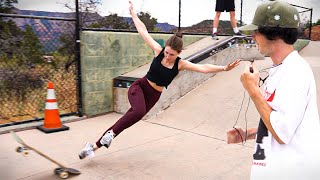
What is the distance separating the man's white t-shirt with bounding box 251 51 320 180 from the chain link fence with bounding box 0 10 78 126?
485 cm

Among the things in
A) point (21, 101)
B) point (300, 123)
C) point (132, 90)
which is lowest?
point (21, 101)

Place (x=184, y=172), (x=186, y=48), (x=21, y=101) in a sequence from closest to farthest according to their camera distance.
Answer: (x=184, y=172)
(x=21, y=101)
(x=186, y=48)

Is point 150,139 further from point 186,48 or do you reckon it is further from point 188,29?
point 188,29

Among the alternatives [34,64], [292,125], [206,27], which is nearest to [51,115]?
[34,64]

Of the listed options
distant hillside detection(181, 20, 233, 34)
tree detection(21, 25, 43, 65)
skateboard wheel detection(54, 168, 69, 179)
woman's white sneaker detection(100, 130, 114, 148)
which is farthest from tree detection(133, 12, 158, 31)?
skateboard wheel detection(54, 168, 69, 179)

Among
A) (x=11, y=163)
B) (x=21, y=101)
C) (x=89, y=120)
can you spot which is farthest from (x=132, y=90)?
(x=21, y=101)

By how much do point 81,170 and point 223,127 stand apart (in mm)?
2723

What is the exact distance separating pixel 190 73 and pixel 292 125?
6017 mm

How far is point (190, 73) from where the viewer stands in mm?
7410

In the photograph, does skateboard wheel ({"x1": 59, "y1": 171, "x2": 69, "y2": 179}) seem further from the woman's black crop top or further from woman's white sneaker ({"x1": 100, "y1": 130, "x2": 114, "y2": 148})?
the woman's black crop top

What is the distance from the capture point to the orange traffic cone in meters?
5.48

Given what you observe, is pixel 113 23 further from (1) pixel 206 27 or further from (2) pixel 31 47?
(1) pixel 206 27

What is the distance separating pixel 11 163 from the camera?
4.03 meters

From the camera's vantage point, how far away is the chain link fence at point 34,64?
5707mm
